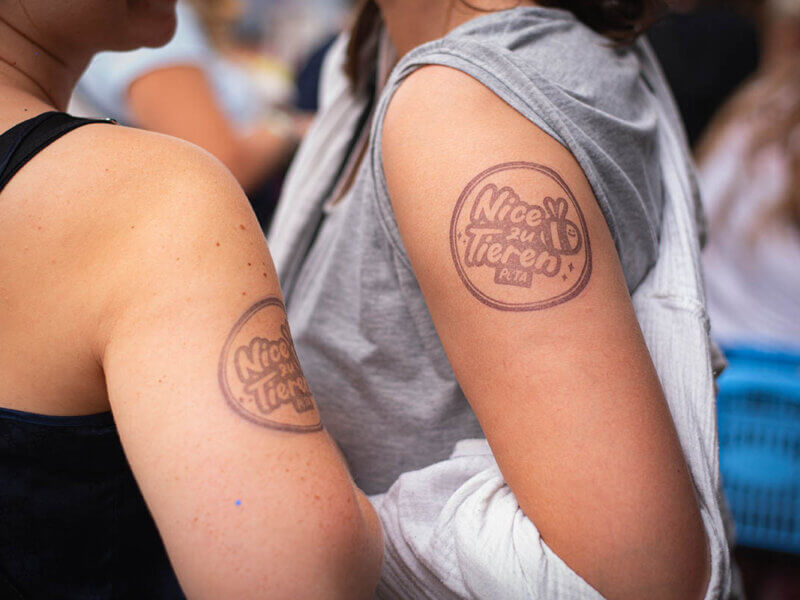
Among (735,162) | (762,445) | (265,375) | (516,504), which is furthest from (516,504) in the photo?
(735,162)

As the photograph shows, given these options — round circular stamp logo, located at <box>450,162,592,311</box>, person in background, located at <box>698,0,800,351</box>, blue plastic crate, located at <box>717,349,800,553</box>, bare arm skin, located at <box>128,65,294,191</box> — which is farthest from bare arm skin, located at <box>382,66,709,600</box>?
person in background, located at <box>698,0,800,351</box>

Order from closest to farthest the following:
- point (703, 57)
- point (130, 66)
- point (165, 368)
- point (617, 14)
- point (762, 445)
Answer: point (165, 368), point (617, 14), point (762, 445), point (130, 66), point (703, 57)

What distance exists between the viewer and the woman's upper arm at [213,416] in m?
0.53

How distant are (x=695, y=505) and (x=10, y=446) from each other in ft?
2.28

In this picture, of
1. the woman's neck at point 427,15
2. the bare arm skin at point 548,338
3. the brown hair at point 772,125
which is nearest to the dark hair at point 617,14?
the woman's neck at point 427,15

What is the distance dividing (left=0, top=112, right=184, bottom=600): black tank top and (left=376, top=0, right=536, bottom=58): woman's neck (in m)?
0.51

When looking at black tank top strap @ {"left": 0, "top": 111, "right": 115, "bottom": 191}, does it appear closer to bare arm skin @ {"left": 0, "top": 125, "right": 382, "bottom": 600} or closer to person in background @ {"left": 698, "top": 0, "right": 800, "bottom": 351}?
bare arm skin @ {"left": 0, "top": 125, "right": 382, "bottom": 600}

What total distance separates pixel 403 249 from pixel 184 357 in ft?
0.96

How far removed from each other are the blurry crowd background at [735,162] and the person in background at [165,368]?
3.35 ft

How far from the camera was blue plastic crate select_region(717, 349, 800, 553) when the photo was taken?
1.38 m

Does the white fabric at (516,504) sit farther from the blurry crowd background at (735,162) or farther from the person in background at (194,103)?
the person in background at (194,103)

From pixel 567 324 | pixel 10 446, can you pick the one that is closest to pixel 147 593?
pixel 10 446

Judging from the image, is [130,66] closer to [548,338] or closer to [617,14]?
[617,14]

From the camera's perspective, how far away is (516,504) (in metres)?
0.65
